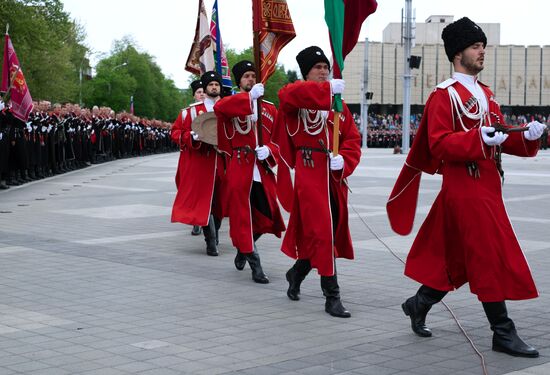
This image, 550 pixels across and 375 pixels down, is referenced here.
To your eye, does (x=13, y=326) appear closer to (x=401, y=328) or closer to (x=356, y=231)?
(x=401, y=328)

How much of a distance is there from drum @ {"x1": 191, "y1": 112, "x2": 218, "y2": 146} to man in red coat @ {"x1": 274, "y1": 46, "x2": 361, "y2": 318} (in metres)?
2.84

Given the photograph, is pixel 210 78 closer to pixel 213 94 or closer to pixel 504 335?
pixel 213 94

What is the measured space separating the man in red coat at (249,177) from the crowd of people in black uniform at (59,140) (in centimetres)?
1234

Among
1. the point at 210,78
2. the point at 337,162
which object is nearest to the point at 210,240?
the point at 210,78

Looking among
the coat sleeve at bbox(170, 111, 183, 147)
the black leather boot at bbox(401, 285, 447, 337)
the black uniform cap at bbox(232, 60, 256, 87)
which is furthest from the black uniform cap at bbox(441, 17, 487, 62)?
the coat sleeve at bbox(170, 111, 183, 147)

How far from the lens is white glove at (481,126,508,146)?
5.63 m

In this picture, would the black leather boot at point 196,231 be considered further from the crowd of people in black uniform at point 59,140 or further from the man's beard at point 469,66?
the crowd of people in black uniform at point 59,140

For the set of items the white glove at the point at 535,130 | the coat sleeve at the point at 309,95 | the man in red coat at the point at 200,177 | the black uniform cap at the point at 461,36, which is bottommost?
the man in red coat at the point at 200,177

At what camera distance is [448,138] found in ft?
19.0

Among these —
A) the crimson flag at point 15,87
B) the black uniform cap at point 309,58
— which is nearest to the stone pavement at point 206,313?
the black uniform cap at point 309,58

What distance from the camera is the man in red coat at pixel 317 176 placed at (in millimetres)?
7121

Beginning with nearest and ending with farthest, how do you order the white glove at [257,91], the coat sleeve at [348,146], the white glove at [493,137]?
the white glove at [493,137] → the coat sleeve at [348,146] → the white glove at [257,91]

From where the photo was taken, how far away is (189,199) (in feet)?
35.2

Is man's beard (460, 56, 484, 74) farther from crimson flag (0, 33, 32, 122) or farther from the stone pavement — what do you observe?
crimson flag (0, 33, 32, 122)
